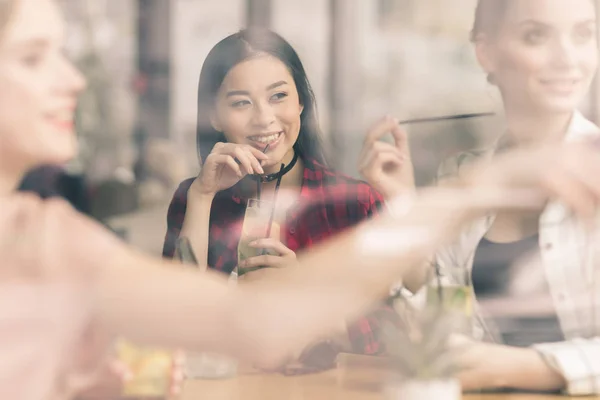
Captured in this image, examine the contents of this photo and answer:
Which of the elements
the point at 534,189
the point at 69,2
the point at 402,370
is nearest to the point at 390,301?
the point at 402,370

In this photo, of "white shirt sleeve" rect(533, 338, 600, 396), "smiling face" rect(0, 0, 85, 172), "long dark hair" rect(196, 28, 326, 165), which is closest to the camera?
"smiling face" rect(0, 0, 85, 172)

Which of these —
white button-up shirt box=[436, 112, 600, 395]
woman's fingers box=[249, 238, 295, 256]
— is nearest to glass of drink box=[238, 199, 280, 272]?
woman's fingers box=[249, 238, 295, 256]

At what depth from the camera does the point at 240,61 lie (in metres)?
0.92

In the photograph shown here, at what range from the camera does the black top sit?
1.01 metres

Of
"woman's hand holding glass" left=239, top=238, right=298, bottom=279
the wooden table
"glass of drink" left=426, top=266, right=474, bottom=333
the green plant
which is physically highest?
"woman's hand holding glass" left=239, top=238, right=298, bottom=279

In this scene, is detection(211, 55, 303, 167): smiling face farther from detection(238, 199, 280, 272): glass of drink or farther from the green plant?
the green plant

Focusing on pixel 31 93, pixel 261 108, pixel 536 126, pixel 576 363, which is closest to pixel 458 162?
pixel 536 126

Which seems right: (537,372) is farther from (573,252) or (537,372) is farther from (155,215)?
(155,215)

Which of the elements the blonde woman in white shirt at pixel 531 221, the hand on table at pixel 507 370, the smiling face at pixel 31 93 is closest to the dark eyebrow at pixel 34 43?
the smiling face at pixel 31 93

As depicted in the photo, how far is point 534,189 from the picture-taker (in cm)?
85

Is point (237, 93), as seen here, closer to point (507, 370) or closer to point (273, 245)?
point (273, 245)

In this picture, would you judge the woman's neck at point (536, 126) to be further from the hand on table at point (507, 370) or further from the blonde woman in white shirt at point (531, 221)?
the hand on table at point (507, 370)

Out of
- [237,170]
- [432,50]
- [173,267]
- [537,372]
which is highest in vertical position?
[432,50]

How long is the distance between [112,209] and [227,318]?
19 centimetres
